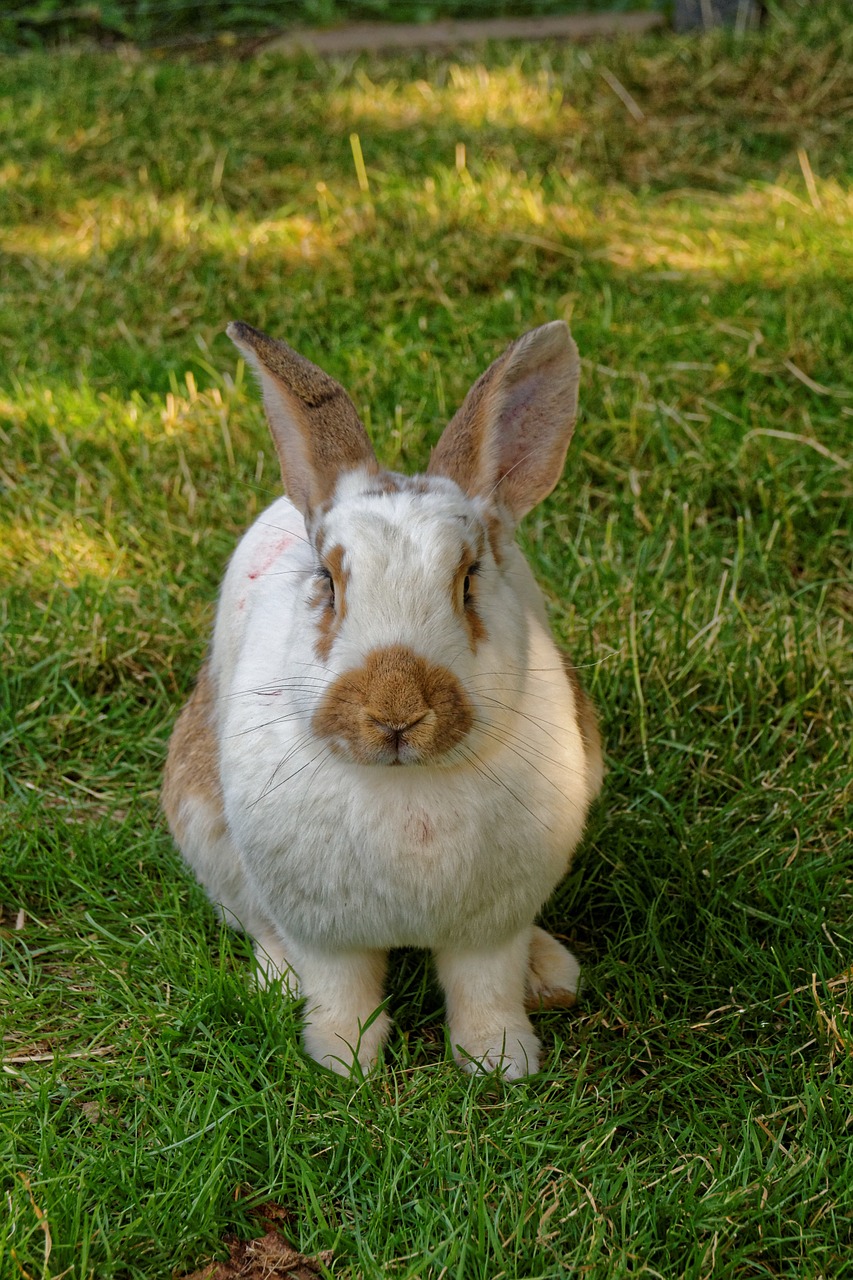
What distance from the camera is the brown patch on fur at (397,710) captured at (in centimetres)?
231

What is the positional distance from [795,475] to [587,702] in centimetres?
150

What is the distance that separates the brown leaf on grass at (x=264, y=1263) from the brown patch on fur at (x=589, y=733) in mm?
1092

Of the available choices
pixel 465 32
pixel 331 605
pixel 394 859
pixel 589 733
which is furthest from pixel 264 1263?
pixel 465 32

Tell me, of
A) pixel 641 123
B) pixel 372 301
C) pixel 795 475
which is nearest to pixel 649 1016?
pixel 795 475

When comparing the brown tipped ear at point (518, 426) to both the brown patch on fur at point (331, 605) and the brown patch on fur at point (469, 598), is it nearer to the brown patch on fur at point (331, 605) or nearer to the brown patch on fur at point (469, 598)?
the brown patch on fur at point (469, 598)

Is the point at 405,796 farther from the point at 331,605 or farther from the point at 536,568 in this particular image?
the point at 536,568

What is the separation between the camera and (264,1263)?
94.0 inches

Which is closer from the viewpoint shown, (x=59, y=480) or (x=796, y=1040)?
(x=796, y=1040)

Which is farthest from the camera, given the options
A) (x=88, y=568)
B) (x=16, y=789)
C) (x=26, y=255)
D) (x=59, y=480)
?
(x=26, y=255)

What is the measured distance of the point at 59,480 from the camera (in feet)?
15.2

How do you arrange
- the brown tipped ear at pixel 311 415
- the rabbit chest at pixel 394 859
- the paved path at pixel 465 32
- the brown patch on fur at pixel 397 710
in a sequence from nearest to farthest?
the brown patch on fur at pixel 397 710, the rabbit chest at pixel 394 859, the brown tipped ear at pixel 311 415, the paved path at pixel 465 32

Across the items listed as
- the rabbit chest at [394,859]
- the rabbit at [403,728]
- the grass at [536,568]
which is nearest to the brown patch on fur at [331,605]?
→ the rabbit at [403,728]

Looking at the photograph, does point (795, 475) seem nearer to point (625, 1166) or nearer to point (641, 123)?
point (625, 1166)

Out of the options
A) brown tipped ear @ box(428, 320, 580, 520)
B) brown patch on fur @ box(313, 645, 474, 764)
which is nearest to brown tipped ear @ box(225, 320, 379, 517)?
brown tipped ear @ box(428, 320, 580, 520)
